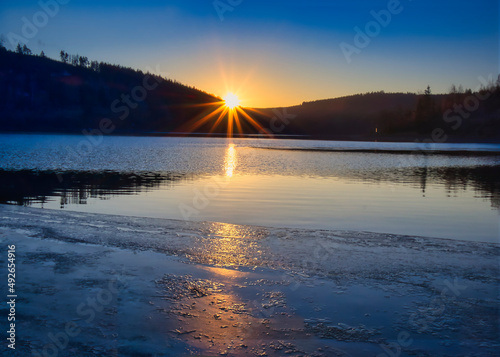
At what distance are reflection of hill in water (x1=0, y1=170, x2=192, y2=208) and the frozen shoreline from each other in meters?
6.23

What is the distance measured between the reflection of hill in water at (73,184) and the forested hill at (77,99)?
412 feet

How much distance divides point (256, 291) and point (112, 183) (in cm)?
1574

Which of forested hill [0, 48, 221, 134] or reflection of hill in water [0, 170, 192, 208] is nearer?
reflection of hill in water [0, 170, 192, 208]

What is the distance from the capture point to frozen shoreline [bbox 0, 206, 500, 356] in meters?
4.39

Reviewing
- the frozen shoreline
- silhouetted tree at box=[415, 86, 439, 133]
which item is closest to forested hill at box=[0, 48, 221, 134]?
silhouetted tree at box=[415, 86, 439, 133]

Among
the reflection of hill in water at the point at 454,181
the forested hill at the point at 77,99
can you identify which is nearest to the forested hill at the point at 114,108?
the forested hill at the point at 77,99

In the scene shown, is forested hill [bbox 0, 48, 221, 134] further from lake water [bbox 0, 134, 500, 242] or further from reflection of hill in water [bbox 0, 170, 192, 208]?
lake water [bbox 0, 134, 500, 242]

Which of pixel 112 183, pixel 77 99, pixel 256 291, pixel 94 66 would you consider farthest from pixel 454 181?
pixel 94 66

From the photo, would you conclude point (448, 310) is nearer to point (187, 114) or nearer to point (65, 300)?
point (65, 300)

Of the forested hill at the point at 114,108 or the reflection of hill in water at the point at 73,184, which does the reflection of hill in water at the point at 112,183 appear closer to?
the reflection of hill in water at the point at 73,184

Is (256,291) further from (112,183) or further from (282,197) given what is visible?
(112,183)

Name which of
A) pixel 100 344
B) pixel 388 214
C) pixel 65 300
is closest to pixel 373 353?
pixel 100 344

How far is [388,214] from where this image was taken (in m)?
13.3

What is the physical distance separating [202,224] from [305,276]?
4.48m
